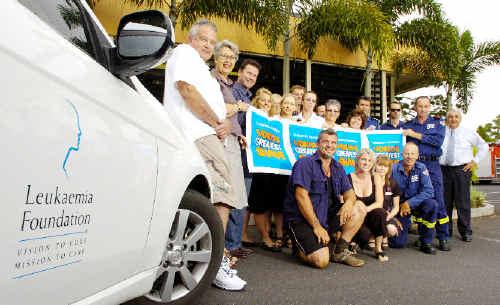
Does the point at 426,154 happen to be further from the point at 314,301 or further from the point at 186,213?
the point at 186,213

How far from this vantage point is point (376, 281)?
143 inches

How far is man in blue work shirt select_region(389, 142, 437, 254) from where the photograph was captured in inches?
206

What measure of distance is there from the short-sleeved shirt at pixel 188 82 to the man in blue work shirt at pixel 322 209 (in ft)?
5.10

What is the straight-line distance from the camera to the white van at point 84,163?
1220 mm

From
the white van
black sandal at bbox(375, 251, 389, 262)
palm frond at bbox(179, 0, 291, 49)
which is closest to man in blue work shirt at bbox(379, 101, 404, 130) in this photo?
black sandal at bbox(375, 251, 389, 262)

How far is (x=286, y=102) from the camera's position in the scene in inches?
208

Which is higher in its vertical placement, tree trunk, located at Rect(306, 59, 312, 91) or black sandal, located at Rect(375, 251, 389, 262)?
tree trunk, located at Rect(306, 59, 312, 91)

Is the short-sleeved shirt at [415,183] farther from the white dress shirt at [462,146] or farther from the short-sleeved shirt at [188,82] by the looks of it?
the short-sleeved shirt at [188,82]

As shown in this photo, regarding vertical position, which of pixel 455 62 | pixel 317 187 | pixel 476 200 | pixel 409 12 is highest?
pixel 409 12

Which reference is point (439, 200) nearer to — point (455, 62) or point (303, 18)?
point (303, 18)

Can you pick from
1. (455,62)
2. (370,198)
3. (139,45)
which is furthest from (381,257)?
(455,62)

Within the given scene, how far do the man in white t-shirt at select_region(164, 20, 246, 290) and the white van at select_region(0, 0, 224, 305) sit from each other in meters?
0.60

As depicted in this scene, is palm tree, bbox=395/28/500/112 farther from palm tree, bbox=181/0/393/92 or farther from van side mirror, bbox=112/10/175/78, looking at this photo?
van side mirror, bbox=112/10/175/78

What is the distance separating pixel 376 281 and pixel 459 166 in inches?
126
